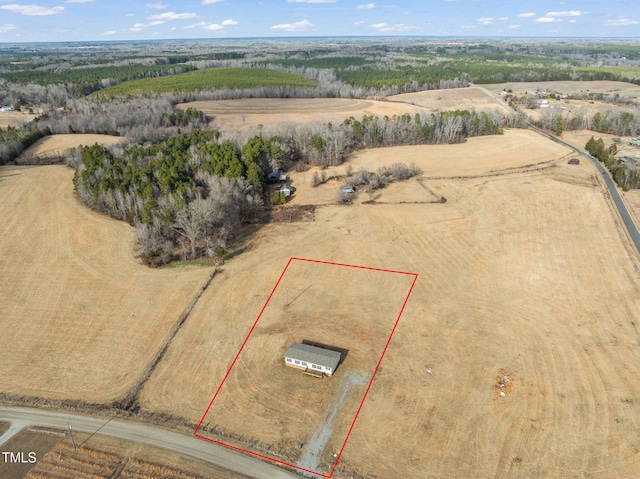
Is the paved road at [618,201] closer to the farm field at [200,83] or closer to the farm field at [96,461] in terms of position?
the farm field at [96,461]

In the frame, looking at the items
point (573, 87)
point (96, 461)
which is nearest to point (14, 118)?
point (96, 461)

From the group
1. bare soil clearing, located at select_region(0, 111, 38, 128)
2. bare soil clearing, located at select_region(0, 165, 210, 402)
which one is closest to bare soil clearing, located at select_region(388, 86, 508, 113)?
bare soil clearing, located at select_region(0, 165, 210, 402)

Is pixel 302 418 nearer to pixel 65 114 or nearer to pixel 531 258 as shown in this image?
pixel 531 258

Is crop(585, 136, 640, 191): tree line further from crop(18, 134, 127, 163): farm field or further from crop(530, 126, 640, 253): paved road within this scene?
crop(18, 134, 127, 163): farm field

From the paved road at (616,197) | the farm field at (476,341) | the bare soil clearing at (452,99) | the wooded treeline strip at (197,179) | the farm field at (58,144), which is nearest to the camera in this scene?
the farm field at (476,341)

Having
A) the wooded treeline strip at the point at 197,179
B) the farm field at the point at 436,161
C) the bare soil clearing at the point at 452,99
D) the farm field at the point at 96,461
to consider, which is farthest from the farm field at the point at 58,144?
the bare soil clearing at the point at 452,99

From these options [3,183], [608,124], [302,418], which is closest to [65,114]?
[3,183]

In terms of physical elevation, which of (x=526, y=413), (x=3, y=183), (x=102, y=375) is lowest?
(x=526, y=413)
